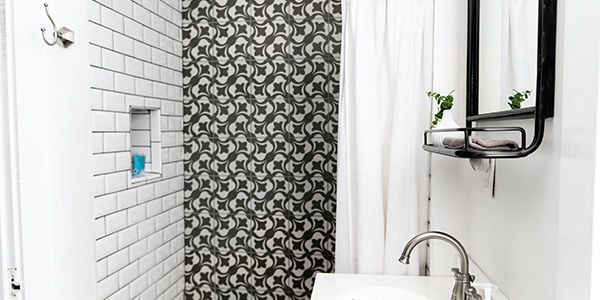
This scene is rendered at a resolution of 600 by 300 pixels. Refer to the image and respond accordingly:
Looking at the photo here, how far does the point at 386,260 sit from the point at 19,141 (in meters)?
1.26

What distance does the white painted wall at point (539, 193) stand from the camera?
0.66 m

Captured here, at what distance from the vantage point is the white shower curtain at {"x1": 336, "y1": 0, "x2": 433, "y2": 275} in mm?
1513

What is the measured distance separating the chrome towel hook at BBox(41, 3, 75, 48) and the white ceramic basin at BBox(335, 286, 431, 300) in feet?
4.01

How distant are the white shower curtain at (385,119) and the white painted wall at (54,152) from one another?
95 centimetres

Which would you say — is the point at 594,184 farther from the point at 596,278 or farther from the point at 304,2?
the point at 304,2

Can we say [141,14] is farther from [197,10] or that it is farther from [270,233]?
[270,233]

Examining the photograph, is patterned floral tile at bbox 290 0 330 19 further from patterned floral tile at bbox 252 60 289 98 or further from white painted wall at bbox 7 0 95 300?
white painted wall at bbox 7 0 95 300

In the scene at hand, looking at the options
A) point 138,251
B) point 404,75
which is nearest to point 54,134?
point 138,251

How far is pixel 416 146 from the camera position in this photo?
1521 millimetres

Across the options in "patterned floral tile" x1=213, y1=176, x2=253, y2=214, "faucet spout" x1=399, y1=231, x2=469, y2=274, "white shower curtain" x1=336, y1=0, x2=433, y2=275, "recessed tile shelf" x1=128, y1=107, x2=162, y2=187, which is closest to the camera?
"faucet spout" x1=399, y1=231, x2=469, y2=274

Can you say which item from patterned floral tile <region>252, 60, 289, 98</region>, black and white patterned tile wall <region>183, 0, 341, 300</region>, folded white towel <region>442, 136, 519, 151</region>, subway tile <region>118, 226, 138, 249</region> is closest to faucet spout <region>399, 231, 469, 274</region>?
folded white towel <region>442, 136, 519, 151</region>

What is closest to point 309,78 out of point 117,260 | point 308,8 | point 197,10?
point 308,8

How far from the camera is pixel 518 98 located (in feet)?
3.22

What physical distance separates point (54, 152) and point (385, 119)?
1.15m
